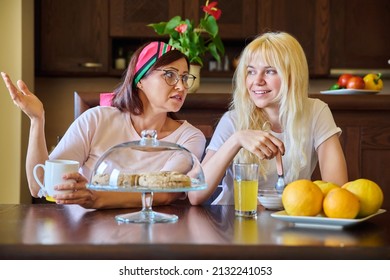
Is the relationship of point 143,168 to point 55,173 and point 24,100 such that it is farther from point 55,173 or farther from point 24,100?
point 24,100

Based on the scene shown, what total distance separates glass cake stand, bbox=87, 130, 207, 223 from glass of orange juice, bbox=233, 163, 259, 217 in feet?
0.38

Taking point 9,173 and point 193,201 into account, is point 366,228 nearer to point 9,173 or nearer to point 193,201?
point 193,201

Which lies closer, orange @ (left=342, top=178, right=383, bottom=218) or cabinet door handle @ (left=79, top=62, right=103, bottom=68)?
orange @ (left=342, top=178, right=383, bottom=218)

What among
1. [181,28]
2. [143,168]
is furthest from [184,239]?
[181,28]

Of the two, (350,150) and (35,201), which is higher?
(350,150)

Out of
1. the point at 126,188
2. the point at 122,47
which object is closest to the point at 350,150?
the point at 126,188

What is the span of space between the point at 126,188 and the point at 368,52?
354 cm

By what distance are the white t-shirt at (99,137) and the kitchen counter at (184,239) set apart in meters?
0.59

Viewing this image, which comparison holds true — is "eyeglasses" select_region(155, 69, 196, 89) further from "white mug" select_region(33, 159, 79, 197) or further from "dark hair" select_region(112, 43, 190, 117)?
"white mug" select_region(33, 159, 79, 197)

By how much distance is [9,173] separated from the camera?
3.96 meters

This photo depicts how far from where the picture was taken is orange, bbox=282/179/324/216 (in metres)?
1.32

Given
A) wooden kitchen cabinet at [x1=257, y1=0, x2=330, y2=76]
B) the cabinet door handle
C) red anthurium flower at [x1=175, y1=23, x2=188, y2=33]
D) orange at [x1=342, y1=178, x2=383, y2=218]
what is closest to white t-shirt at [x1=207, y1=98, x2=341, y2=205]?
orange at [x1=342, y1=178, x2=383, y2=218]

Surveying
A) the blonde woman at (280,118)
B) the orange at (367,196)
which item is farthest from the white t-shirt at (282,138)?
the orange at (367,196)

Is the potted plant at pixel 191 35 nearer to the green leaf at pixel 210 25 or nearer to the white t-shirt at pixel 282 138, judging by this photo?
the green leaf at pixel 210 25
